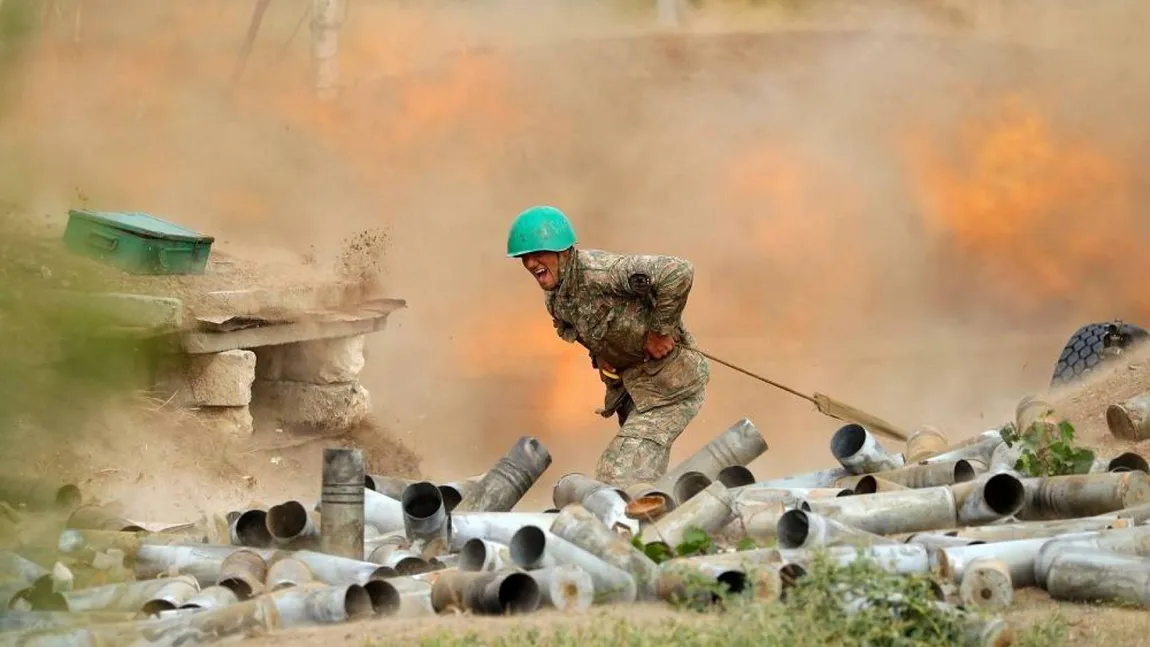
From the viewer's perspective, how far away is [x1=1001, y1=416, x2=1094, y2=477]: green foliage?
7715 mm

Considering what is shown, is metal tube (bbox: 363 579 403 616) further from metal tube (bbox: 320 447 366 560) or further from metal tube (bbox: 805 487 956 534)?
metal tube (bbox: 805 487 956 534)

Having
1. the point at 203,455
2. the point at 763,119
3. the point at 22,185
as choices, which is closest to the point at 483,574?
the point at 22,185

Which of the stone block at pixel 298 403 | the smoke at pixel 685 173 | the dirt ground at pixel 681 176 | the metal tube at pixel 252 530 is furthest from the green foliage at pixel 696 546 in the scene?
the smoke at pixel 685 173

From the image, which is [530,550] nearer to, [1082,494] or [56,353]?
[1082,494]

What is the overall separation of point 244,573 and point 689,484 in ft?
8.06

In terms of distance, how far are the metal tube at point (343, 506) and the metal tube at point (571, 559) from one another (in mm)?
989

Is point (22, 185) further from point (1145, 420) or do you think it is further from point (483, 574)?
point (1145, 420)

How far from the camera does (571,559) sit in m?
6.14

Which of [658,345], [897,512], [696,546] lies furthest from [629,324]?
[696,546]

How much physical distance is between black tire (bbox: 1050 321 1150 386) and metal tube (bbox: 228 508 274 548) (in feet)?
25.0

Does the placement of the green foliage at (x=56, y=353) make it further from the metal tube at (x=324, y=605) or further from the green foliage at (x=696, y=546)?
the green foliage at (x=696, y=546)

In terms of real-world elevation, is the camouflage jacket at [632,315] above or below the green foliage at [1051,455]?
above

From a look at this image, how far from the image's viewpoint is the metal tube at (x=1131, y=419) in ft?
30.7

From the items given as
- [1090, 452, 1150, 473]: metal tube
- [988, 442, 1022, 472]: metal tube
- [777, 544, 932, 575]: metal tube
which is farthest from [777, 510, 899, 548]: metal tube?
[1090, 452, 1150, 473]: metal tube
